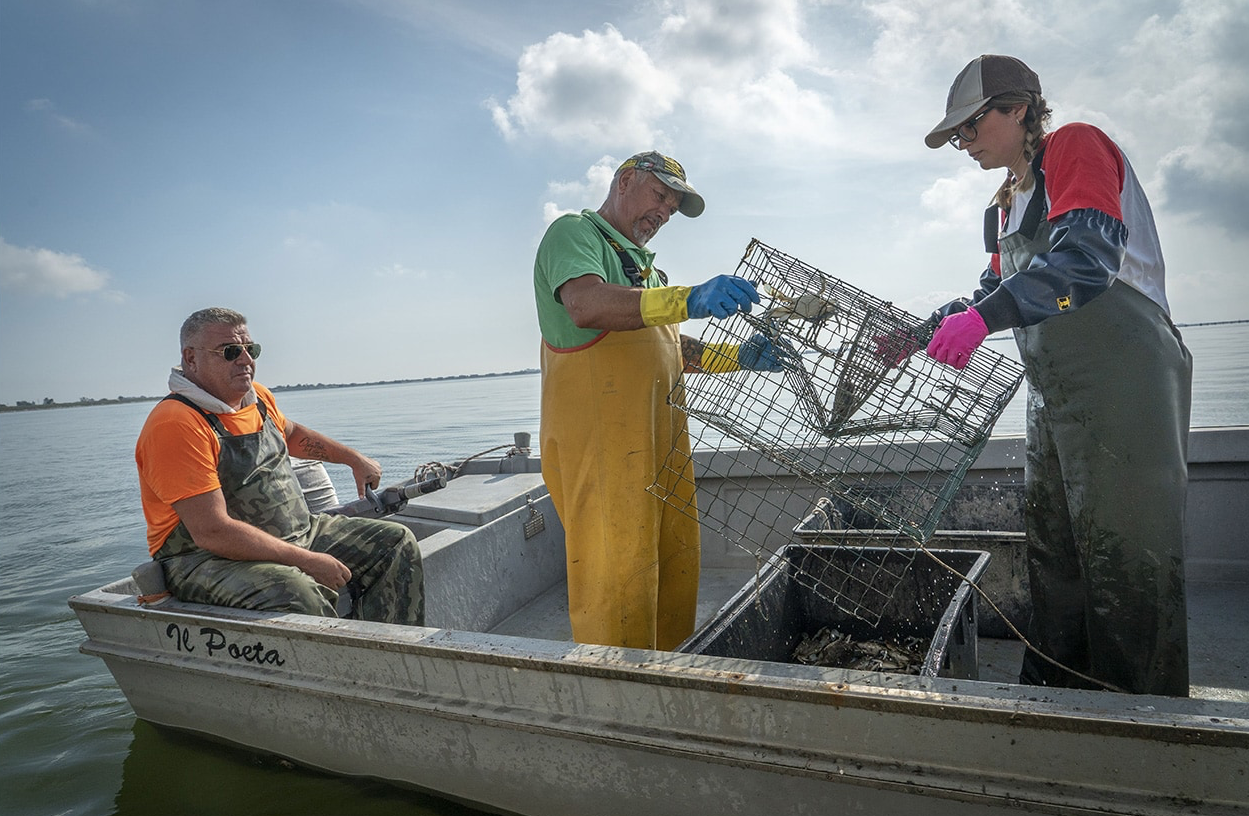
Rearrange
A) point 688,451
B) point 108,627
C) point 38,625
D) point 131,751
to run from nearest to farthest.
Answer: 1. point 688,451
2. point 108,627
3. point 131,751
4. point 38,625

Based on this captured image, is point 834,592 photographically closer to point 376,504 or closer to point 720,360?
point 720,360

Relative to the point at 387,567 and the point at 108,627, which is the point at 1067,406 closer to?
the point at 387,567

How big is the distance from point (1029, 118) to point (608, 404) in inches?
63.2

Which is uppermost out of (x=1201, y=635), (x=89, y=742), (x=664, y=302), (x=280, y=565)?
(x=664, y=302)

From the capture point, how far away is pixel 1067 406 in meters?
2.10

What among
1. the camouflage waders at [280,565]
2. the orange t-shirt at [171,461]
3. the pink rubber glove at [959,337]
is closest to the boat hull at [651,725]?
the camouflage waders at [280,565]

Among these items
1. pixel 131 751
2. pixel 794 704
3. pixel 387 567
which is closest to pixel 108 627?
pixel 131 751

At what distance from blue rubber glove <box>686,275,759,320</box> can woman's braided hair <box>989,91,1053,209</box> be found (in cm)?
93

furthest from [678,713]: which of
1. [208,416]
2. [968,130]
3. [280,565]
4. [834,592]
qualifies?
[208,416]

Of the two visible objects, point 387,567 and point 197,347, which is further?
point 387,567

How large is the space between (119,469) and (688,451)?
2230 cm

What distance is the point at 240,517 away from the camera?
9.62 ft

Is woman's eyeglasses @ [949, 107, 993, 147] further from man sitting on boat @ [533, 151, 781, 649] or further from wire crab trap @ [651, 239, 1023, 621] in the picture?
man sitting on boat @ [533, 151, 781, 649]

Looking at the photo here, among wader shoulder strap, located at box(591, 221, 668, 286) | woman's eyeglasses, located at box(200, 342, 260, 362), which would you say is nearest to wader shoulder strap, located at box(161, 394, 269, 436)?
woman's eyeglasses, located at box(200, 342, 260, 362)
